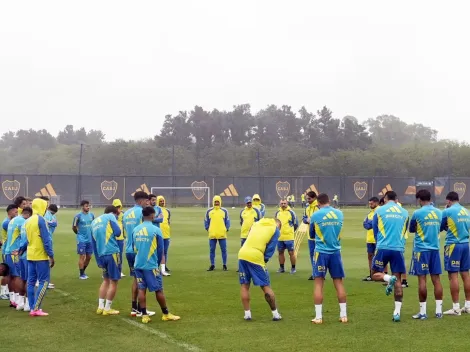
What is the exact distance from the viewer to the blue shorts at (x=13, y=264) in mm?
12023

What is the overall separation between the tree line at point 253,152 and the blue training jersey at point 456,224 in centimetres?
5825

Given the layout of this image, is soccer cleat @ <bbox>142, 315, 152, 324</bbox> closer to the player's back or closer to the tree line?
the player's back

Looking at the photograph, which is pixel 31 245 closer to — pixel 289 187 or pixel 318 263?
pixel 318 263

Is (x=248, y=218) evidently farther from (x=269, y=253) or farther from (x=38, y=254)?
(x=38, y=254)

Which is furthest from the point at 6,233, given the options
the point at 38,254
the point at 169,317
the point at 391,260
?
the point at 391,260

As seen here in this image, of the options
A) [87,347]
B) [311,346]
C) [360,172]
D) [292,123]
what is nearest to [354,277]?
[311,346]

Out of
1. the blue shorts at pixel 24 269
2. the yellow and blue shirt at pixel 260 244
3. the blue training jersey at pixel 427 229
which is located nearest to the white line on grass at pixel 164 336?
the yellow and blue shirt at pixel 260 244

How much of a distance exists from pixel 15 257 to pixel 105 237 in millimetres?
1924

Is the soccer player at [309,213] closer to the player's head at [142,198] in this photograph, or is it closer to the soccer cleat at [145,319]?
the player's head at [142,198]

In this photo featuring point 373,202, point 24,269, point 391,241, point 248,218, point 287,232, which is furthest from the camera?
point 248,218

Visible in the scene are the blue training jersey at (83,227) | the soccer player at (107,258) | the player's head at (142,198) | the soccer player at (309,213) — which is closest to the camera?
the soccer player at (107,258)

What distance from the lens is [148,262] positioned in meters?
10.4

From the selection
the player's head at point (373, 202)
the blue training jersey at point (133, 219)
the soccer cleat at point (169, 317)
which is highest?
the player's head at point (373, 202)

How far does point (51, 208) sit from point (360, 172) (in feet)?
205
